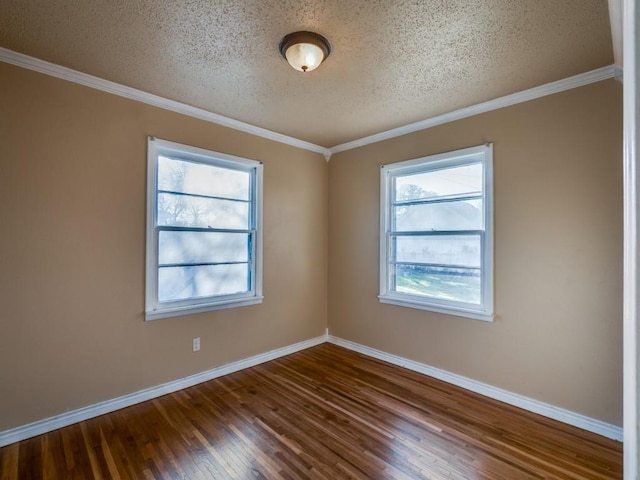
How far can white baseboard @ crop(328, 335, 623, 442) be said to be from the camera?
2.37m

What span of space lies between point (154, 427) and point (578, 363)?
3.22 m

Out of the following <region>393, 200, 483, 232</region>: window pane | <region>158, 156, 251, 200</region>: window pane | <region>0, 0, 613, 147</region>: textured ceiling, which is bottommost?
<region>393, 200, 483, 232</region>: window pane

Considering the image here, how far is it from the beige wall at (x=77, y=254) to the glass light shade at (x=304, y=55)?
1.46 metres

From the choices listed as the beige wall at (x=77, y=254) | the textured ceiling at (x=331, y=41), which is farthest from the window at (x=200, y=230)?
the textured ceiling at (x=331, y=41)

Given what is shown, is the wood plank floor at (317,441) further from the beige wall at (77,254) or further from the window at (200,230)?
the window at (200,230)

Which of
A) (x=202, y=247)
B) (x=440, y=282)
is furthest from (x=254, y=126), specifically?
(x=440, y=282)

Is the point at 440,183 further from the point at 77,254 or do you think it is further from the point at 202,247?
the point at 77,254

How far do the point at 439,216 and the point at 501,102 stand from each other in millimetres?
1144

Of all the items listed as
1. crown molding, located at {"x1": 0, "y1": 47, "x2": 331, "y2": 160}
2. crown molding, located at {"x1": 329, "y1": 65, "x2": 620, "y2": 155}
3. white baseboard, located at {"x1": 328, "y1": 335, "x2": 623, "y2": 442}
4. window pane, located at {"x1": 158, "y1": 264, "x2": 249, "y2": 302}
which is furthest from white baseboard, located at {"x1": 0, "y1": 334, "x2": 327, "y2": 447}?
crown molding, located at {"x1": 329, "y1": 65, "x2": 620, "y2": 155}

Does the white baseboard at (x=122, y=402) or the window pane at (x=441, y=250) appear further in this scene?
the window pane at (x=441, y=250)

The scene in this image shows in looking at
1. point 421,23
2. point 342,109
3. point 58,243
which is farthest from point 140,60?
point 421,23

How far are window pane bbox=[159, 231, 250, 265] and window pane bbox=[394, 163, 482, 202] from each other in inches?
72.4

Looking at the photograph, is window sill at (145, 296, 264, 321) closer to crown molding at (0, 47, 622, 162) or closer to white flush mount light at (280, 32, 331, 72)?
crown molding at (0, 47, 622, 162)

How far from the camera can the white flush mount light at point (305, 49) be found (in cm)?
201
